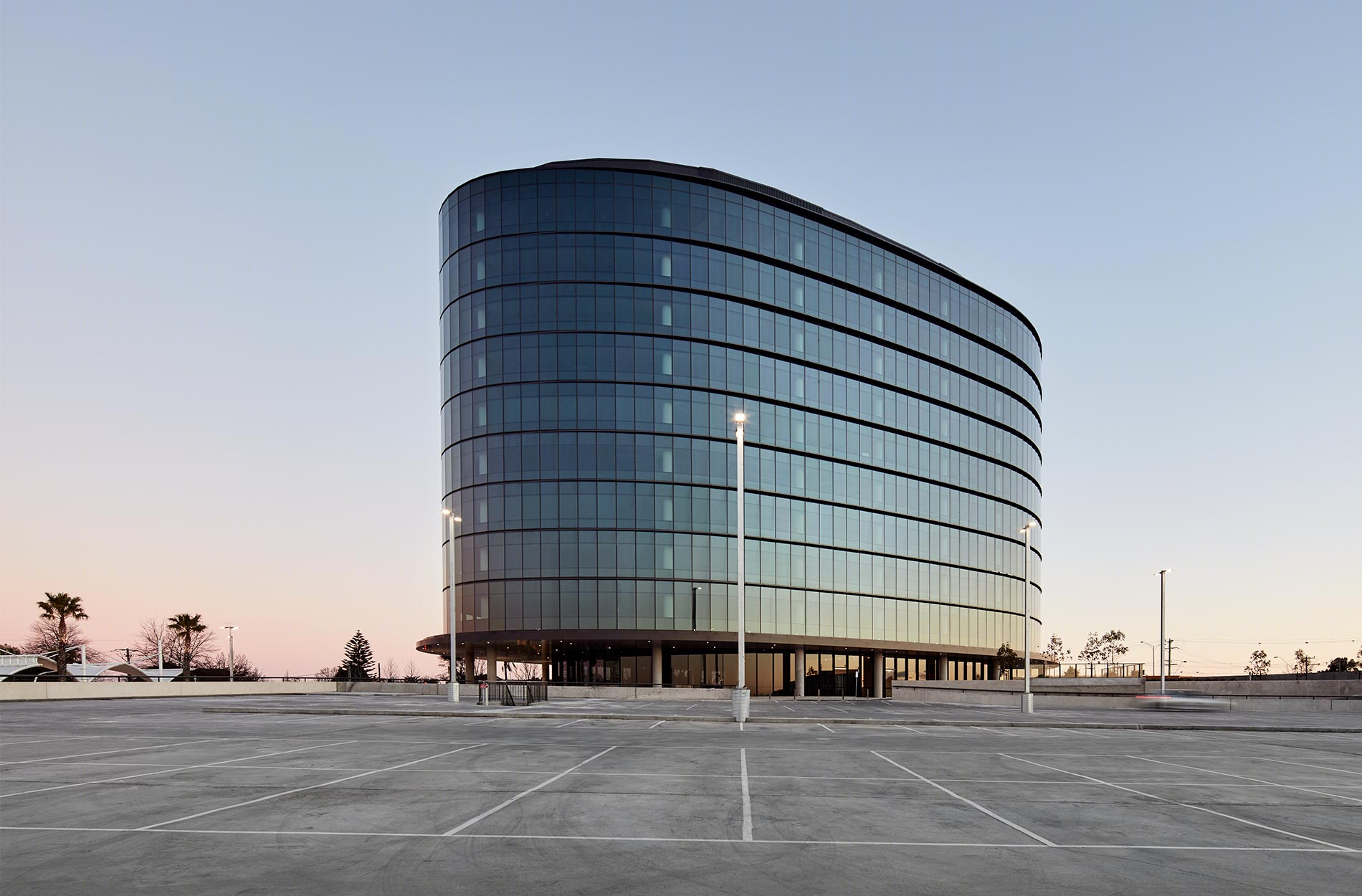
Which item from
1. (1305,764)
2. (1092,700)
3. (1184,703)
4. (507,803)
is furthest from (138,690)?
(1305,764)

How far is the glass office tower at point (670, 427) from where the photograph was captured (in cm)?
8731

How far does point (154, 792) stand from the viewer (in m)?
14.9

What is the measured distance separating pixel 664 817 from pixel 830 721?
2605cm

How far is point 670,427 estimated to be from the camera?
88.2 meters

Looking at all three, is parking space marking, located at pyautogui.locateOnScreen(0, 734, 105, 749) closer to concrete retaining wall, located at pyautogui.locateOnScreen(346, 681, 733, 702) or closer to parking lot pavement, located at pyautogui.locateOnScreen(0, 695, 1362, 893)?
parking lot pavement, located at pyautogui.locateOnScreen(0, 695, 1362, 893)

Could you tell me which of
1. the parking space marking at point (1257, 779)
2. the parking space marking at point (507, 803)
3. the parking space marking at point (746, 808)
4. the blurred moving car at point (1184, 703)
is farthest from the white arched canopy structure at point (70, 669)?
the parking space marking at point (1257, 779)

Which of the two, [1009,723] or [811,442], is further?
[811,442]

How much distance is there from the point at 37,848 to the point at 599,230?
267 ft

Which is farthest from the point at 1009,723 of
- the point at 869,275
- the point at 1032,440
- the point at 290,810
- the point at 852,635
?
the point at 1032,440

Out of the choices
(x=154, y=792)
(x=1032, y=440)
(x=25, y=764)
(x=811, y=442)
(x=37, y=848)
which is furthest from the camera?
(x=1032, y=440)

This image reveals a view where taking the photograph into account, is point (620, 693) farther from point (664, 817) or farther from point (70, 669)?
point (70, 669)

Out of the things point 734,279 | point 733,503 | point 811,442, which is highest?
point 734,279

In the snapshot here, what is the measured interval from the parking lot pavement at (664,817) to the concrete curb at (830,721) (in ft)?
31.6

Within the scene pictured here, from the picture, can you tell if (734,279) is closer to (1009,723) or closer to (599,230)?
(599,230)
